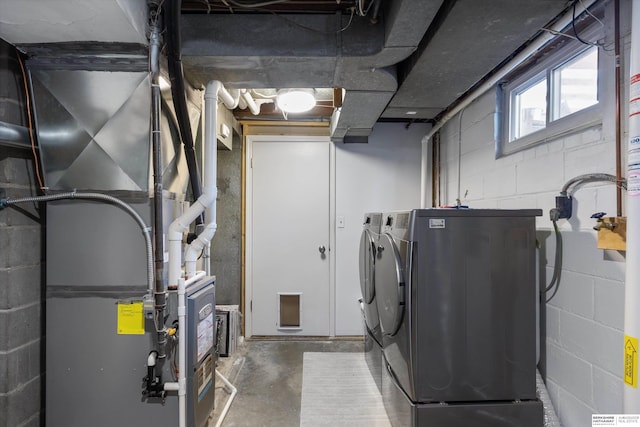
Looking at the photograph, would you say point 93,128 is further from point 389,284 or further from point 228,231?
point 228,231

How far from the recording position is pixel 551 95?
1.65 meters

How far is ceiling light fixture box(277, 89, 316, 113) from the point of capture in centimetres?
231

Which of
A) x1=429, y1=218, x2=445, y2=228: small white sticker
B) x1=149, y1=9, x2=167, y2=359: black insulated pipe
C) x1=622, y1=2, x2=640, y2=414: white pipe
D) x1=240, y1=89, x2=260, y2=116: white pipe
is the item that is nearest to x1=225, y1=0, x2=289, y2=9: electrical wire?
x1=149, y1=9, x2=167, y2=359: black insulated pipe

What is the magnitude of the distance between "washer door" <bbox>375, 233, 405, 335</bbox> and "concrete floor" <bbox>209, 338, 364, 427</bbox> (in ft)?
3.19

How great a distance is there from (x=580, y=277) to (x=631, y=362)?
0.46 m

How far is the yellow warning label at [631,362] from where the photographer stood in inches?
40.1

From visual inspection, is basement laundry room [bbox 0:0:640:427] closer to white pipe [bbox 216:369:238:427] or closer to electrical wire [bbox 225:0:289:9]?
electrical wire [bbox 225:0:289:9]

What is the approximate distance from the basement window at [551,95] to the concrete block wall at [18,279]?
8.84 ft

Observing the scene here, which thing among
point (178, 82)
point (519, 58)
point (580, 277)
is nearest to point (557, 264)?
point (580, 277)

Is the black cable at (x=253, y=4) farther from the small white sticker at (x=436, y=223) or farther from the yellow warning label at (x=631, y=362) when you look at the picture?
the yellow warning label at (x=631, y=362)

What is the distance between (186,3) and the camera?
4.96 feet

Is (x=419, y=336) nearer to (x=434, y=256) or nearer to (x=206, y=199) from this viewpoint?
(x=434, y=256)

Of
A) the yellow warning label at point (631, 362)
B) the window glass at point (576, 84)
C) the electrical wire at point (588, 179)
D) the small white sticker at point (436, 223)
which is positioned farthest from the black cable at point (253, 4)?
the yellow warning label at point (631, 362)

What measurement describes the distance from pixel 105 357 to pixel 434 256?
173cm
